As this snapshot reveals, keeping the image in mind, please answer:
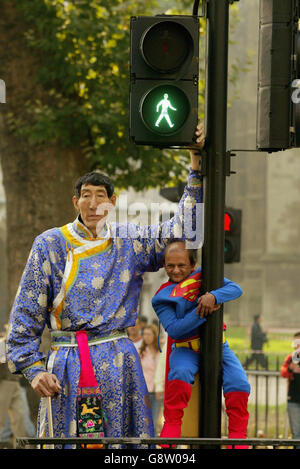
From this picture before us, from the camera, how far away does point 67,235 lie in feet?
15.6

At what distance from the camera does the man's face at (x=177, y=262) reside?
480 centimetres

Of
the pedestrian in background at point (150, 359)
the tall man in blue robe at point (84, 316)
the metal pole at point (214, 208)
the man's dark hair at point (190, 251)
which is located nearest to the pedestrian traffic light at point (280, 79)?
the metal pole at point (214, 208)

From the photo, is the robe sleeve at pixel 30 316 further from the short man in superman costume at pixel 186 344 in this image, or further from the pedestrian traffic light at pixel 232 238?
the pedestrian traffic light at pixel 232 238

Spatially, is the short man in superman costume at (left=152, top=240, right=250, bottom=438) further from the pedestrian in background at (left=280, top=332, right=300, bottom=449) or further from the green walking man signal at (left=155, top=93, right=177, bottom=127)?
the pedestrian in background at (left=280, top=332, right=300, bottom=449)

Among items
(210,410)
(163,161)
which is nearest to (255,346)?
(163,161)

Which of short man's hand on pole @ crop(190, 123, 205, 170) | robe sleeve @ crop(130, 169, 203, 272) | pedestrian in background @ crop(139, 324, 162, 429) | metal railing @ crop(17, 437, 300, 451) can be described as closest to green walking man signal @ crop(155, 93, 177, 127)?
short man's hand on pole @ crop(190, 123, 205, 170)

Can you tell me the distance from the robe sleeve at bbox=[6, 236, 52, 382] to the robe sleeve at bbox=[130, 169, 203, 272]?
52 cm

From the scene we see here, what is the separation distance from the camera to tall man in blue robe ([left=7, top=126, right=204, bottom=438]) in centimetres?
459

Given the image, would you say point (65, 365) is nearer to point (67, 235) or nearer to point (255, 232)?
point (67, 235)

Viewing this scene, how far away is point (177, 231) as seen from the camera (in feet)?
15.7

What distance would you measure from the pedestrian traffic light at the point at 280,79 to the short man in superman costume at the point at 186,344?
2.60ft

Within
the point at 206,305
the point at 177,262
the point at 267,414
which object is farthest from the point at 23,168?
the point at 206,305

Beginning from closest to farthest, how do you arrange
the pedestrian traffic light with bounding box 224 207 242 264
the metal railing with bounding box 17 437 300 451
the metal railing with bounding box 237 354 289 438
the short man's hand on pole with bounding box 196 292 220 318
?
the metal railing with bounding box 17 437 300 451
the short man's hand on pole with bounding box 196 292 220 318
the pedestrian traffic light with bounding box 224 207 242 264
the metal railing with bounding box 237 354 289 438

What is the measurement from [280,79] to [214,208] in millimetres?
808
